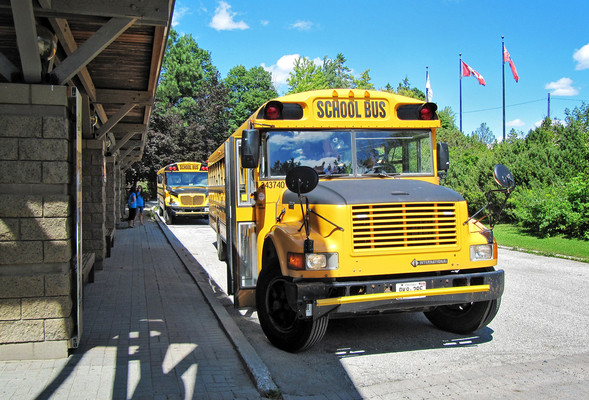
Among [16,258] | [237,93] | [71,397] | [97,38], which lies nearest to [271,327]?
[71,397]

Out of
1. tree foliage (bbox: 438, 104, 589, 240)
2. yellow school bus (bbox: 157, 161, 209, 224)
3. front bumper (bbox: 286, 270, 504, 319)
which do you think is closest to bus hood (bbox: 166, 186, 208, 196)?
yellow school bus (bbox: 157, 161, 209, 224)

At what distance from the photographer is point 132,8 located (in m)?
5.26

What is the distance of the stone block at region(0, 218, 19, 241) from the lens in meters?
4.86

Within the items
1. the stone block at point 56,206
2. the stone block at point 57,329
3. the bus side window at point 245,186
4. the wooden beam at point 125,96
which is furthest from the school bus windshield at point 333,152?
the wooden beam at point 125,96

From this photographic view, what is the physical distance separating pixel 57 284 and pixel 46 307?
0.81 feet

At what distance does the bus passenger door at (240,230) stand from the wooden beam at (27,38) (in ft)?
8.68

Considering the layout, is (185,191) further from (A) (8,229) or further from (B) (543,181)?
(A) (8,229)

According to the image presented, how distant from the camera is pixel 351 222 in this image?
4.78 metres

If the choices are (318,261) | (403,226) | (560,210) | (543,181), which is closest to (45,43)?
(318,261)

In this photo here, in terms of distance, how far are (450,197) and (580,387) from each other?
2.02 m

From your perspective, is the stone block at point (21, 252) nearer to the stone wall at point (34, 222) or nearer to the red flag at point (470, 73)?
the stone wall at point (34, 222)

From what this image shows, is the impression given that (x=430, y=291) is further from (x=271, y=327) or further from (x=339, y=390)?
(x=271, y=327)

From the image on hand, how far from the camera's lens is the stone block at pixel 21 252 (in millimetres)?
4867

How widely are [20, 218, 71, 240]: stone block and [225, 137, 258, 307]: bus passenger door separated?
2.32 metres
